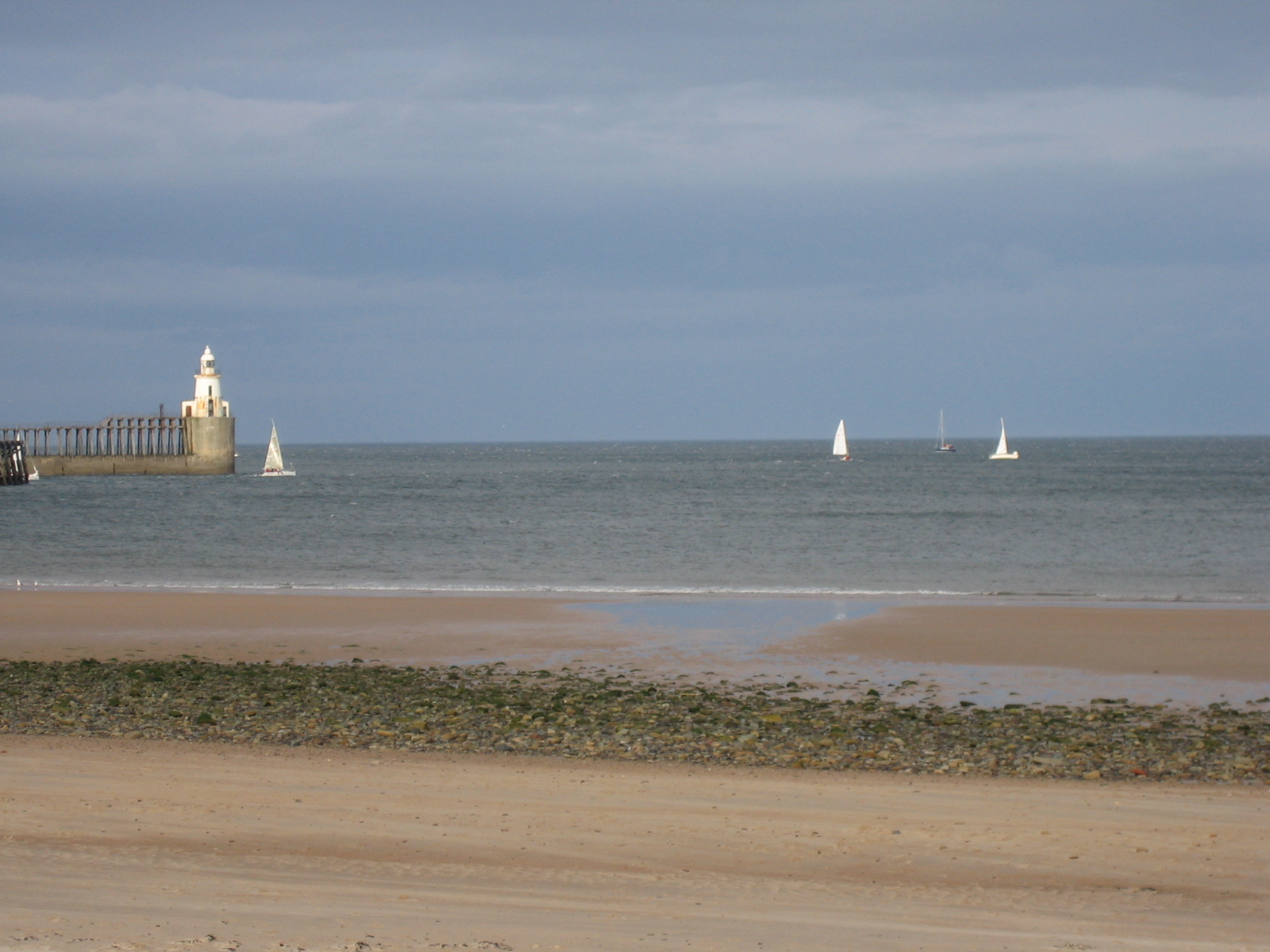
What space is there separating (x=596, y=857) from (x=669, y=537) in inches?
1397

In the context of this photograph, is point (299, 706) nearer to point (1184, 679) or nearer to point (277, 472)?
point (1184, 679)

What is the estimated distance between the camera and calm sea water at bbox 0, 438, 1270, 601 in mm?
29812

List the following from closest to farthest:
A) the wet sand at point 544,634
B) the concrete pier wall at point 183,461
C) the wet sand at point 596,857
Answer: the wet sand at point 596,857, the wet sand at point 544,634, the concrete pier wall at point 183,461

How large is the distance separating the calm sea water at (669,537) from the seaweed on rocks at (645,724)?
44.1ft

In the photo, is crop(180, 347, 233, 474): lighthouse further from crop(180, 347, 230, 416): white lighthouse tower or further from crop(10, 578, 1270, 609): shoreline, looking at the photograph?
crop(10, 578, 1270, 609): shoreline

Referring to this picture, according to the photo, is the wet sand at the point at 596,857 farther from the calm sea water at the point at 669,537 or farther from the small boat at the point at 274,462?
the small boat at the point at 274,462

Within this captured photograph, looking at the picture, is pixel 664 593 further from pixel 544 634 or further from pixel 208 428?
pixel 208 428

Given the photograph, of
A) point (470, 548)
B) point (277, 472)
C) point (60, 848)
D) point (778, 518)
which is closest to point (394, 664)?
point (60, 848)

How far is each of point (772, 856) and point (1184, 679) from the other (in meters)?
9.39

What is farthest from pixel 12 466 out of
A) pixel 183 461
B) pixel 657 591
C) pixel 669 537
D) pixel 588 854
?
pixel 588 854

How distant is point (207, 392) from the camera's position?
103438mm

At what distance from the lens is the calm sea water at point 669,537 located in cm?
2981

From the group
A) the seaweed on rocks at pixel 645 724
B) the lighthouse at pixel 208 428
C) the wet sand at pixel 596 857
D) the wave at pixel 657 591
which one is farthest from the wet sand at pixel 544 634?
the lighthouse at pixel 208 428

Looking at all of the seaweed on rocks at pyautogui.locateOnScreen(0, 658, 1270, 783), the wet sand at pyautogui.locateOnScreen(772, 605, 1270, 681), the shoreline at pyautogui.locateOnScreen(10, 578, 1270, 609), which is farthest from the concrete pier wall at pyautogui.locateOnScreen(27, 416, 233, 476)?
the seaweed on rocks at pyautogui.locateOnScreen(0, 658, 1270, 783)
